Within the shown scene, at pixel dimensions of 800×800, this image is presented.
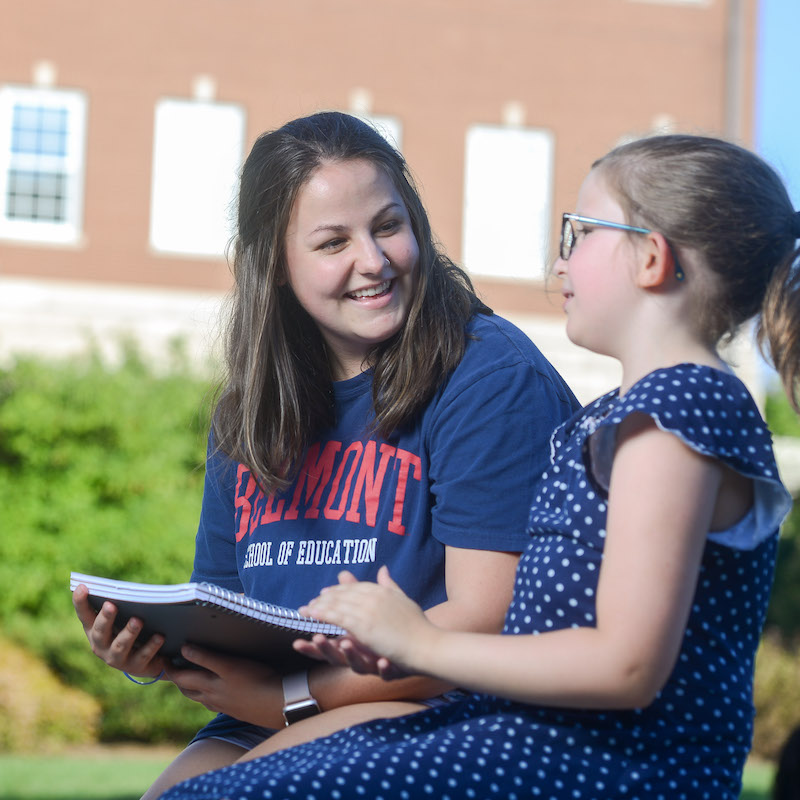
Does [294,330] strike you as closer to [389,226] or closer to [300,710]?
[389,226]

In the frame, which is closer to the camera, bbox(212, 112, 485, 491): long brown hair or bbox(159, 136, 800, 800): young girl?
bbox(159, 136, 800, 800): young girl

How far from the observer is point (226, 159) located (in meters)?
15.1

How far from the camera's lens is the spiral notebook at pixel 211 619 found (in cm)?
208


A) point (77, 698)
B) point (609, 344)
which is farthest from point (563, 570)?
point (77, 698)

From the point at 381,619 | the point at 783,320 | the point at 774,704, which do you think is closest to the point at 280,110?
the point at 774,704

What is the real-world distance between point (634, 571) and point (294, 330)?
146 cm

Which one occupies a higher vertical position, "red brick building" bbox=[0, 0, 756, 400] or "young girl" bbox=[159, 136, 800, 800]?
"red brick building" bbox=[0, 0, 756, 400]

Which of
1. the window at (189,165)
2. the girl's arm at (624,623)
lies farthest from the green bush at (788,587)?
the girl's arm at (624,623)

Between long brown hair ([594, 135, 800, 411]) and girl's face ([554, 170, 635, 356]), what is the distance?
4 centimetres

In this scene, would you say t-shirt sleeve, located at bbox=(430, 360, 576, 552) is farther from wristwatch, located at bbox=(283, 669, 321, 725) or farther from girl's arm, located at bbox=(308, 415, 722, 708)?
girl's arm, located at bbox=(308, 415, 722, 708)

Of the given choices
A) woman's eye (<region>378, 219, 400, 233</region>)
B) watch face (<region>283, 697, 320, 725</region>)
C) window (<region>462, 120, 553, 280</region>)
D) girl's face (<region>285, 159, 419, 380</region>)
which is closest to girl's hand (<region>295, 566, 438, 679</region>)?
watch face (<region>283, 697, 320, 725</region>)

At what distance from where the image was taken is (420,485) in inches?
100

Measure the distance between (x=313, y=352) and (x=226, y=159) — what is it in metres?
12.7

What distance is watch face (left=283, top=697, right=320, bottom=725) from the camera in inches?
92.7
